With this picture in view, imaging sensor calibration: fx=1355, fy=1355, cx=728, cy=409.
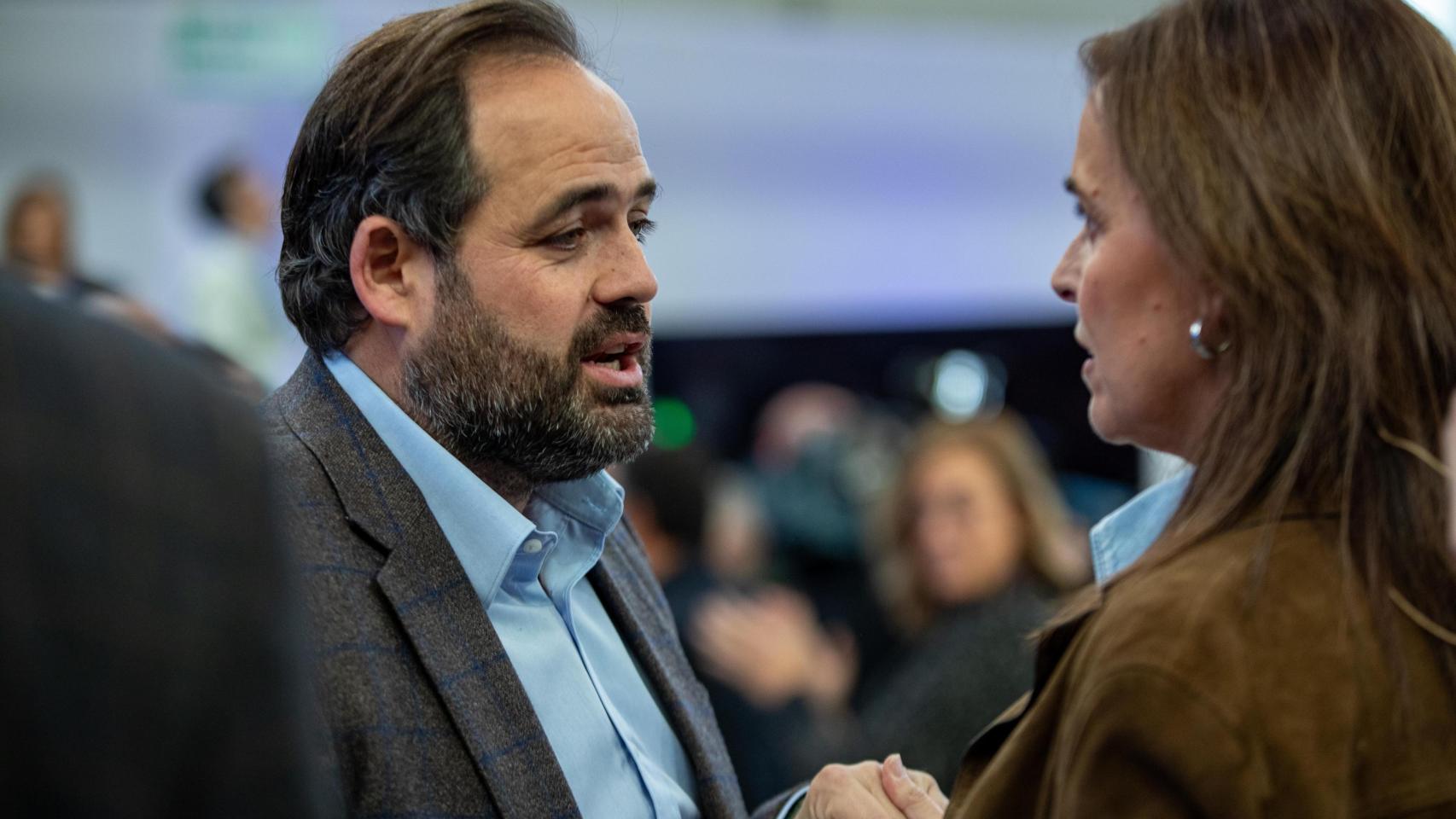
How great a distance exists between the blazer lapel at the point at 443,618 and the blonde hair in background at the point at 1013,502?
6.41 feet

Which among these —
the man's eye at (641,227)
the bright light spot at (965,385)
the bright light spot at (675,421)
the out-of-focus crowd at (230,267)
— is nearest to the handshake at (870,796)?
the man's eye at (641,227)

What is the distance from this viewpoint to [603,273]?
5.75 ft

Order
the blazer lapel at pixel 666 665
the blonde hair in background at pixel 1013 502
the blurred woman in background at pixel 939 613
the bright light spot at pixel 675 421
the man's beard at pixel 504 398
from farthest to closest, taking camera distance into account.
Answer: the bright light spot at pixel 675 421 < the blonde hair in background at pixel 1013 502 < the blurred woman in background at pixel 939 613 < the blazer lapel at pixel 666 665 < the man's beard at pixel 504 398

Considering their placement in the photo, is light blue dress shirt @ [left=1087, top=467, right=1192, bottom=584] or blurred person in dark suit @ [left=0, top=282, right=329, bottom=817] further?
light blue dress shirt @ [left=1087, top=467, right=1192, bottom=584]

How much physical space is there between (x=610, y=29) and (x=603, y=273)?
5.73 m

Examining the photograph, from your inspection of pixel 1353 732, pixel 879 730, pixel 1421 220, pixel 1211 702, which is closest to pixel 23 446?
pixel 1211 702

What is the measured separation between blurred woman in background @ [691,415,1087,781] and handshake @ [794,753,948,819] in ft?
3.24

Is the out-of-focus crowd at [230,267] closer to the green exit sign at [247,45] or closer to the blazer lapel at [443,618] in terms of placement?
the green exit sign at [247,45]

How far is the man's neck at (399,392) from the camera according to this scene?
1714 mm

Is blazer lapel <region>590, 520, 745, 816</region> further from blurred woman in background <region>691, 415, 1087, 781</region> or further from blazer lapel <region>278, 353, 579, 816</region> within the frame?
blurred woman in background <region>691, 415, 1087, 781</region>

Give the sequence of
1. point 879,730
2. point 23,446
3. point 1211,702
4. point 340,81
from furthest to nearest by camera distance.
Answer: point 879,730 < point 340,81 < point 1211,702 < point 23,446

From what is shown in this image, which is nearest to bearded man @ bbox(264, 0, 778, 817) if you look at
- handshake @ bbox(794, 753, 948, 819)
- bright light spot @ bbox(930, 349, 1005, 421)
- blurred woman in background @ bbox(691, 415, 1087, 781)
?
handshake @ bbox(794, 753, 948, 819)

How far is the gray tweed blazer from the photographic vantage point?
1387 mm

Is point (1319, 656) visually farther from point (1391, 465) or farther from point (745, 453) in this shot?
point (745, 453)
